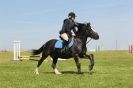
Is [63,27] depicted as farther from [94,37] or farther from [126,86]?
[126,86]

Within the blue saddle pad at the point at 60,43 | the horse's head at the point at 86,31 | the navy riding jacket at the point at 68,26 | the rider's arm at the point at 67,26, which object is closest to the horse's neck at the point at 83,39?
the horse's head at the point at 86,31

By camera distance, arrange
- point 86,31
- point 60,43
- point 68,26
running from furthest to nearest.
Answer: point 86,31 < point 60,43 < point 68,26

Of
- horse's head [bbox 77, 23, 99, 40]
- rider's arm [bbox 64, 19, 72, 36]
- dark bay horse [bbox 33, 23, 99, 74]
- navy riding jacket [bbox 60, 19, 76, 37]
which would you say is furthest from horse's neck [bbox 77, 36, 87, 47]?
rider's arm [bbox 64, 19, 72, 36]

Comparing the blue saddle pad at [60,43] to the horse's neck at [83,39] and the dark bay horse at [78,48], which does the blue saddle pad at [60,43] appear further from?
the horse's neck at [83,39]

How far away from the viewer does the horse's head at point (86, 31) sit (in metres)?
19.3

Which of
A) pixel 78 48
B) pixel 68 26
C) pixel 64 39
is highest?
pixel 68 26

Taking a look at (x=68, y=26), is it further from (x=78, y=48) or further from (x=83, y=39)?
(x=78, y=48)

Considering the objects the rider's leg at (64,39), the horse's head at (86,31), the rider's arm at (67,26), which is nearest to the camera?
the rider's arm at (67,26)

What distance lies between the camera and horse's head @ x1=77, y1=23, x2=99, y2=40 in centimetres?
1927

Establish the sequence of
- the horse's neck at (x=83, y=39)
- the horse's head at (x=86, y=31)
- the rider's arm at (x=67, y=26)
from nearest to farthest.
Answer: the rider's arm at (x=67, y=26) < the horse's neck at (x=83, y=39) < the horse's head at (x=86, y=31)

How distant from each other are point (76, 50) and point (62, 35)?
0.91m

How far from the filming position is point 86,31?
19.3 meters

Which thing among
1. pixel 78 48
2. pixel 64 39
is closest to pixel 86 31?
pixel 78 48

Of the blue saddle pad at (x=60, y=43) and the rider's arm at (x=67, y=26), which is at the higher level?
the rider's arm at (x=67, y=26)
